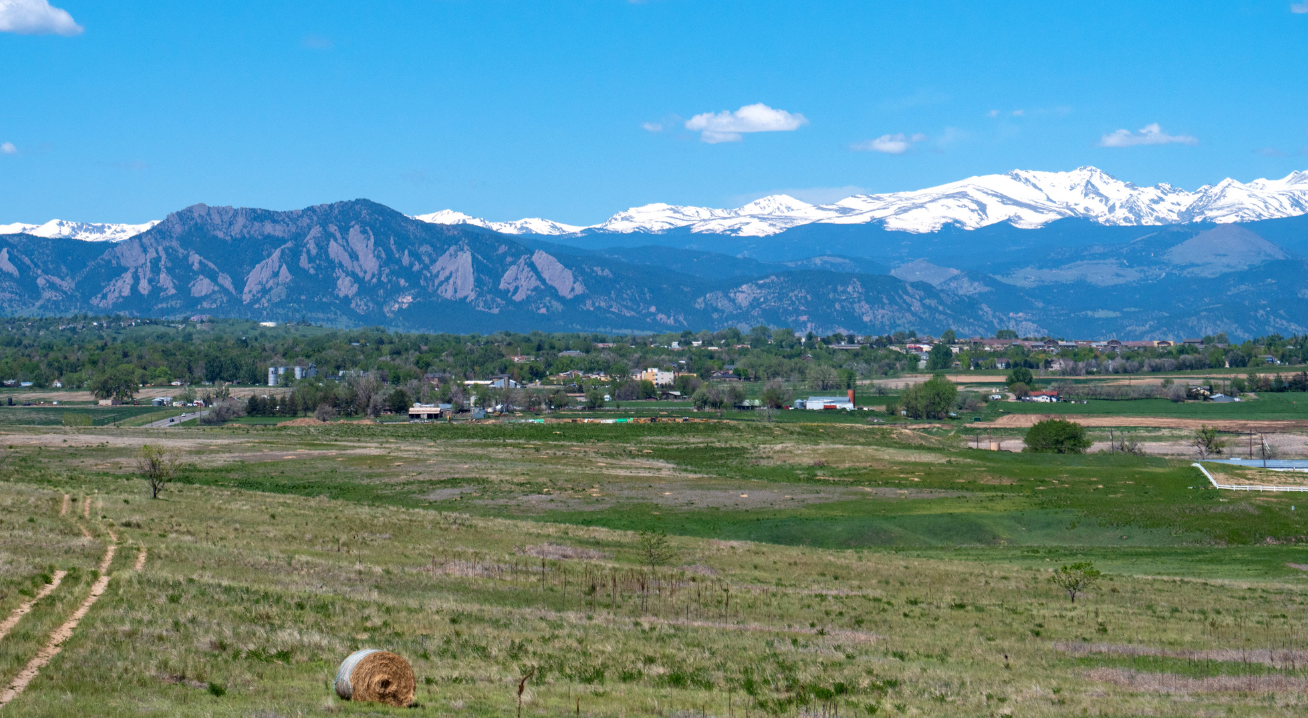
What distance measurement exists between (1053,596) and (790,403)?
508ft

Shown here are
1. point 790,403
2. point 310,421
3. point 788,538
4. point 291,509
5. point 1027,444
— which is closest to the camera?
point 291,509

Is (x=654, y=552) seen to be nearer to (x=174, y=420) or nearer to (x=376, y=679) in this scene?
(x=376, y=679)

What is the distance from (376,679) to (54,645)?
5.95 m

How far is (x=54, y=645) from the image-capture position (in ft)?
61.5

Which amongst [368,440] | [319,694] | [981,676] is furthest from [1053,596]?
[368,440]

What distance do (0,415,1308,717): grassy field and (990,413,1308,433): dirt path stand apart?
6612 centimetres

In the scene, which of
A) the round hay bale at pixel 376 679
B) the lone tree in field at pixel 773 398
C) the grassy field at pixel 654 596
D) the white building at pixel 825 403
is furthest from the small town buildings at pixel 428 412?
the round hay bale at pixel 376 679

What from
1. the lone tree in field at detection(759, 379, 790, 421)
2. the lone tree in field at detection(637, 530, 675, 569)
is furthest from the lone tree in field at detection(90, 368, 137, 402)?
the lone tree in field at detection(637, 530, 675, 569)

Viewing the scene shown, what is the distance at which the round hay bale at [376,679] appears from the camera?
17.4 m

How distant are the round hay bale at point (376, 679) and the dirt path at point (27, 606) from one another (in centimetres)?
648

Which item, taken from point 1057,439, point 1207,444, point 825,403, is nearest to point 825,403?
point 825,403

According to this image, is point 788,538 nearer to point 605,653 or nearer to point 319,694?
point 605,653

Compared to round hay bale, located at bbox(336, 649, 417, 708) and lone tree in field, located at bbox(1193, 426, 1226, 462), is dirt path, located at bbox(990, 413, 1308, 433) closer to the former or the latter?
lone tree in field, located at bbox(1193, 426, 1226, 462)

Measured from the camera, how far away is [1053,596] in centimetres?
3700
